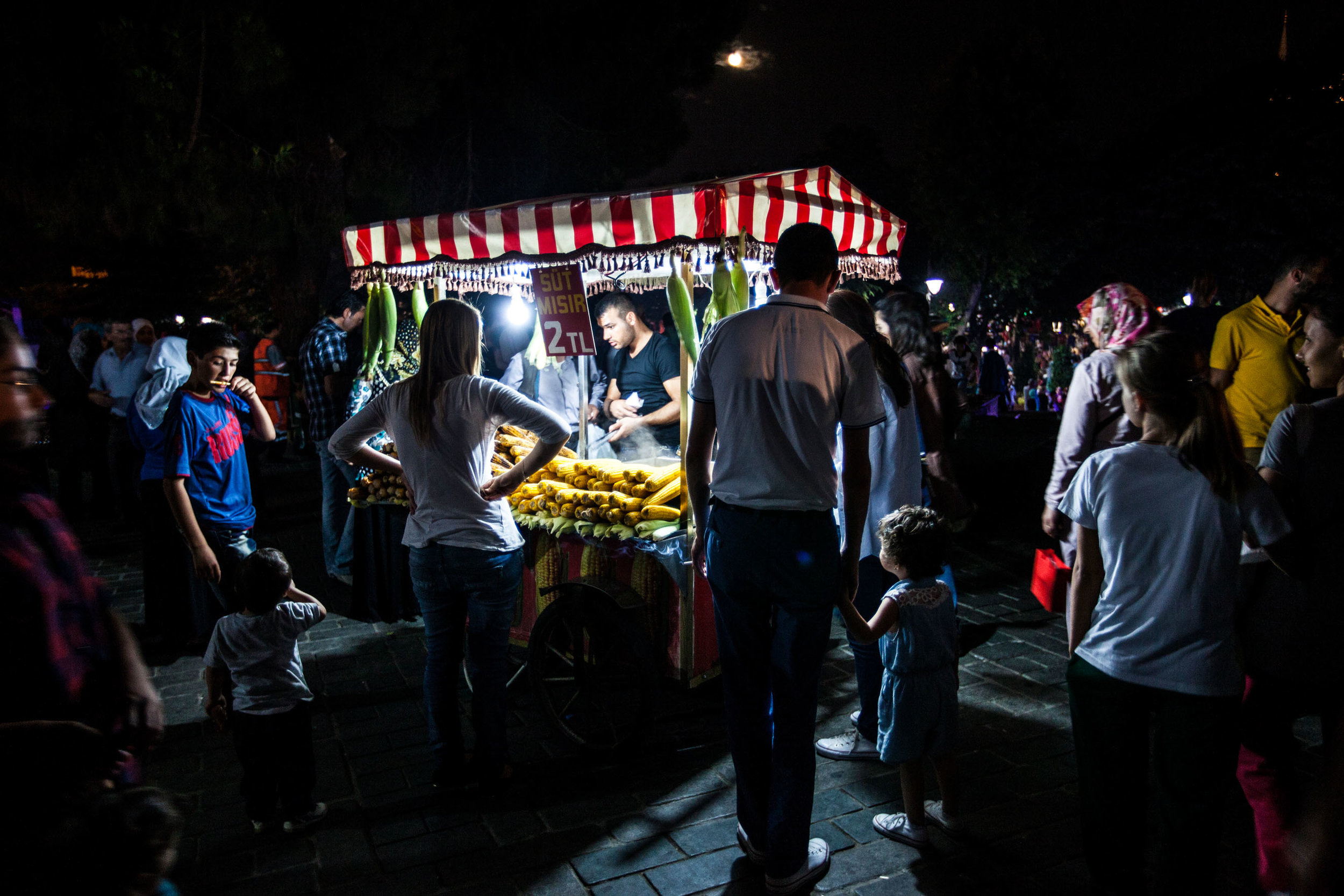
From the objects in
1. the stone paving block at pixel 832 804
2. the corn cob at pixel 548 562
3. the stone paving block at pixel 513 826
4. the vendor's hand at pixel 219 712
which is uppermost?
the corn cob at pixel 548 562

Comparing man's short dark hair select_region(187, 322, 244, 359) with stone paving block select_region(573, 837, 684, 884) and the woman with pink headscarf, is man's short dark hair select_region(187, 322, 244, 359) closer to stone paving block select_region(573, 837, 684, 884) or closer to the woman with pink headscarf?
stone paving block select_region(573, 837, 684, 884)

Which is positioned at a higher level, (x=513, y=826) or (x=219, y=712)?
(x=219, y=712)

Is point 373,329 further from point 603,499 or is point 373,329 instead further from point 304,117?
point 304,117

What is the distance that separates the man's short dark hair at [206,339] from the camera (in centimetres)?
429

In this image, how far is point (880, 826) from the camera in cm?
322

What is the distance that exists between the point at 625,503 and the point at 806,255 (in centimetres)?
192

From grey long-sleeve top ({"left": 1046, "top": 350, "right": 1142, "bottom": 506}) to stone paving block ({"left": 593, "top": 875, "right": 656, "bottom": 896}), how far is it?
2.26m

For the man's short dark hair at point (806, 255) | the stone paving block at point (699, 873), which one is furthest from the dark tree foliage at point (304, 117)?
the stone paving block at point (699, 873)

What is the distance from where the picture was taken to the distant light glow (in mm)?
6840

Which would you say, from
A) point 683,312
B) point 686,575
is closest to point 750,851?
point 686,575

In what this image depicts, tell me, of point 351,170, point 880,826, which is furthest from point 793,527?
point 351,170

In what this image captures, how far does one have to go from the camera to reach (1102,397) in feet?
11.8

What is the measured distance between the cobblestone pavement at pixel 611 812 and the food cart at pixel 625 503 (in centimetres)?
30

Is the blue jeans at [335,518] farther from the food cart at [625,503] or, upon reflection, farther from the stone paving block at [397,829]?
the stone paving block at [397,829]
